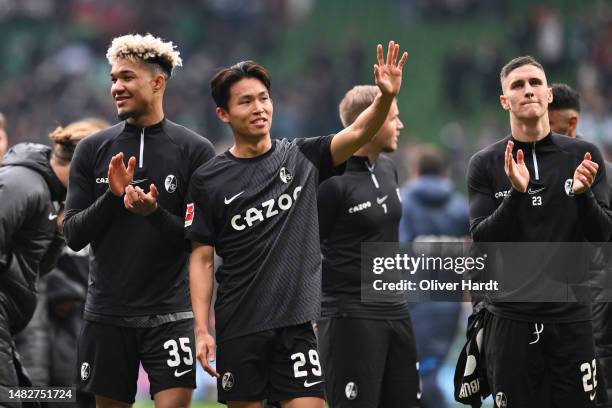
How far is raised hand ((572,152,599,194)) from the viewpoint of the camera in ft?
18.5

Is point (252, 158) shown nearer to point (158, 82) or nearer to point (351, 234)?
point (158, 82)

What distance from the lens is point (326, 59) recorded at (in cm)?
2656

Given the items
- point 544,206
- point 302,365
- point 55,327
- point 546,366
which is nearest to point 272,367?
point 302,365

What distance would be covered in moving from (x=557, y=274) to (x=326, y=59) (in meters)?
20.9

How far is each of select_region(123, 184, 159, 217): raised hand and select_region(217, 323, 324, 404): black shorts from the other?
81 cm

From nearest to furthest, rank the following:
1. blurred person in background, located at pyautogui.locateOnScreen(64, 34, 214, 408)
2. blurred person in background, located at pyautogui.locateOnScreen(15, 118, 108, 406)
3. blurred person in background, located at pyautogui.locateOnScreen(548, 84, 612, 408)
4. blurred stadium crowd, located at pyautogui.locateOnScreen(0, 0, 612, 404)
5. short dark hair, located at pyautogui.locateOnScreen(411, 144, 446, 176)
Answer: blurred person in background, located at pyautogui.locateOnScreen(64, 34, 214, 408) < blurred person in background, located at pyautogui.locateOnScreen(548, 84, 612, 408) < blurred person in background, located at pyautogui.locateOnScreen(15, 118, 108, 406) < short dark hair, located at pyautogui.locateOnScreen(411, 144, 446, 176) < blurred stadium crowd, located at pyautogui.locateOnScreen(0, 0, 612, 404)

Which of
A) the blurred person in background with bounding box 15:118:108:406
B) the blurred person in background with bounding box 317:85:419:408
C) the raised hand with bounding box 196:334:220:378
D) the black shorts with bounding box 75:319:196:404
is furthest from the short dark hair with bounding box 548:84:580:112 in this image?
the blurred person in background with bounding box 15:118:108:406

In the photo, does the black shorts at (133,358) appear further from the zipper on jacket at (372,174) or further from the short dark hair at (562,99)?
the short dark hair at (562,99)

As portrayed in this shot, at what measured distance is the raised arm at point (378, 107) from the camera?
5.53 metres

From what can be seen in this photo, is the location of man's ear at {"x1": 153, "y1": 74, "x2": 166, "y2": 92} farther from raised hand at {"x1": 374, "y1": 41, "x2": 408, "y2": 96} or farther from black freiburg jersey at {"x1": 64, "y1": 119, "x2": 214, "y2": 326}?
raised hand at {"x1": 374, "y1": 41, "x2": 408, "y2": 96}

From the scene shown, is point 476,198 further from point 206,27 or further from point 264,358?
point 206,27

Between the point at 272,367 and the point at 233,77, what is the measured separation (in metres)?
1.53

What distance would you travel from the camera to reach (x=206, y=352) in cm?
552

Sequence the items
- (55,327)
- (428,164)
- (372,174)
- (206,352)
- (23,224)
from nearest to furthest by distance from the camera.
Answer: (206,352) → (23,224) → (372,174) → (55,327) → (428,164)
